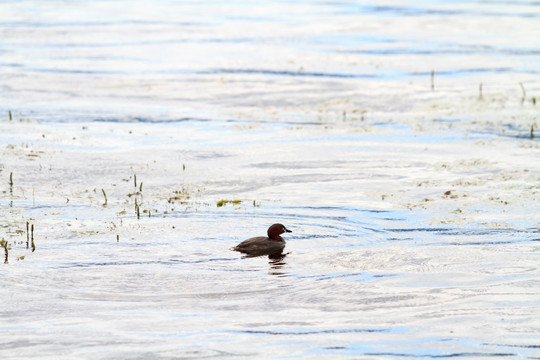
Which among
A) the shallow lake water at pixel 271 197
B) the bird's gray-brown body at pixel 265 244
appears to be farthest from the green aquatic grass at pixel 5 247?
the bird's gray-brown body at pixel 265 244

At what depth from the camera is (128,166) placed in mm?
15805

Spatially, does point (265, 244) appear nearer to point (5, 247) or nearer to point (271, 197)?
point (271, 197)

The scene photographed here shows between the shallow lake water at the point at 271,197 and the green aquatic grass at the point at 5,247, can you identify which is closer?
the shallow lake water at the point at 271,197

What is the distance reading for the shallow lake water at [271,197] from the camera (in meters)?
9.20

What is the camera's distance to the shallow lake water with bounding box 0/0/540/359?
9.20m

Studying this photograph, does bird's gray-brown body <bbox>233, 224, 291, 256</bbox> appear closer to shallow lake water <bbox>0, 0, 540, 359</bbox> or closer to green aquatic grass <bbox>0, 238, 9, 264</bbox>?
shallow lake water <bbox>0, 0, 540, 359</bbox>

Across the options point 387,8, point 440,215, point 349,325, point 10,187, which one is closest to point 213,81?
point 10,187

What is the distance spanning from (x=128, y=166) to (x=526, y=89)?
9.87 m

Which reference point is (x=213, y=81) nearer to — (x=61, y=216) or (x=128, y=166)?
(x=128, y=166)

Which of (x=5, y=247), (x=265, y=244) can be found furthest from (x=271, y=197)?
(x=5, y=247)

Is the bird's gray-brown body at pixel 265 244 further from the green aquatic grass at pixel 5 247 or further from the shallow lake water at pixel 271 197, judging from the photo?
the green aquatic grass at pixel 5 247

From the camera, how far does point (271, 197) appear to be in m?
14.0

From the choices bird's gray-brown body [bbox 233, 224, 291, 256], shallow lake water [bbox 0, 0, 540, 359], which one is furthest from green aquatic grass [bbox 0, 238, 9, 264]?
bird's gray-brown body [bbox 233, 224, 291, 256]

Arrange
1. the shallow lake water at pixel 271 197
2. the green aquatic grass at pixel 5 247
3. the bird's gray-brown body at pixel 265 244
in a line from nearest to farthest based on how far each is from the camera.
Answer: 1. the shallow lake water at pixel 271 197
2. the green aquatic grass at pixel 5 247
3. the bird's gray-brown body at pixel 265 244
